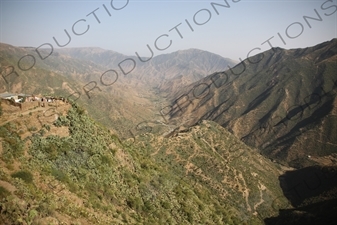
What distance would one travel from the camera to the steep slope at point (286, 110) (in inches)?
4446

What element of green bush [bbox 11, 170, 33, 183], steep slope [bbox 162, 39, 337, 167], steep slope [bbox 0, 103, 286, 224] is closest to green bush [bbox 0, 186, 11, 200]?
steep slope [bbox 0, 103, 286, 224]

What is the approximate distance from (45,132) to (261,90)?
176526 millimetres

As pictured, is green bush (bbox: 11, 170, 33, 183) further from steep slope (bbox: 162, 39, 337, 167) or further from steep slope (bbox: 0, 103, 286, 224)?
steep slope (bbox: 162, 39, 337, 167)

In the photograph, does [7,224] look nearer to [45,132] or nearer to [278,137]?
[45,132]

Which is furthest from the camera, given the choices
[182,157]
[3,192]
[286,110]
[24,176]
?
[286,110]

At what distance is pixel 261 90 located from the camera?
180 meters

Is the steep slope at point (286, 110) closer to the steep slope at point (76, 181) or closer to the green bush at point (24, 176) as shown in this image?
the steep slope at point (76, 181)

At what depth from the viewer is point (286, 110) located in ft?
481

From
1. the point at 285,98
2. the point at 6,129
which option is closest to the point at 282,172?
the point at 285,98

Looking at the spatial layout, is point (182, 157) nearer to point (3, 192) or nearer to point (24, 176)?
point (24, 176)

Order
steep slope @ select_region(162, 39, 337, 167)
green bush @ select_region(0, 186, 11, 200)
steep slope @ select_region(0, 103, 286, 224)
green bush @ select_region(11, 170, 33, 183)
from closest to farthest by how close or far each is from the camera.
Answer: green bush @ select_region(0, 186, 11, 200) → steep slope @ select_region(0, 103, 286, 224) → green bush @ select_region(11, 170, 33, 183) → steep slope @ select_region(162, 39, 337, 167)

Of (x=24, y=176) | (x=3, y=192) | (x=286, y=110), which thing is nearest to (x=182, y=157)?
(x=24, y=176)

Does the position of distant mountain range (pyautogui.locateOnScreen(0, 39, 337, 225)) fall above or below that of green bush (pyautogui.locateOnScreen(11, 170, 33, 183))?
below

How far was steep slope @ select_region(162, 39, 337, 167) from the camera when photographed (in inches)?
4446
